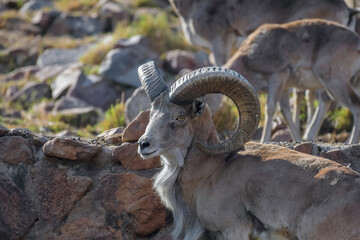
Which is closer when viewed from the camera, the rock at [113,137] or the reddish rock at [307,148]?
the reddish rock at [307,148]

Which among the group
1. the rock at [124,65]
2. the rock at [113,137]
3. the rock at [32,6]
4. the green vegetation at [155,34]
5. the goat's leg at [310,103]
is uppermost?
the rock at [113,137]

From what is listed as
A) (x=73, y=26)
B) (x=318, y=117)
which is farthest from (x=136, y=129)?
(x=73, y=26)

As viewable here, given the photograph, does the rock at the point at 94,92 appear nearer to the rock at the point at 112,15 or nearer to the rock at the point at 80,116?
the rock at the point at 80,116

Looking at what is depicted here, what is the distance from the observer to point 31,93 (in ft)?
56.4

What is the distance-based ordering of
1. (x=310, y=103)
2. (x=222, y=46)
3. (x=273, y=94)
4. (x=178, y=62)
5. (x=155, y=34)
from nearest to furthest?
(x=273, y=94) < (x=310, y=103) < (x=222, y=46) < (x=178, y=62) < (x=155, y=34)

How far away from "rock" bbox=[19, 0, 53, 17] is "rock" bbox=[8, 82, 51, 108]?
8.85 meters

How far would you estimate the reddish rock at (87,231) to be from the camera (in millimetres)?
7508

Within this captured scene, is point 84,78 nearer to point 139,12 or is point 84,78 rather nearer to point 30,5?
point 139,12

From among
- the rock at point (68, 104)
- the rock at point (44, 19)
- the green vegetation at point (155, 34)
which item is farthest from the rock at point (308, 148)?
the rock at point (44, 19)

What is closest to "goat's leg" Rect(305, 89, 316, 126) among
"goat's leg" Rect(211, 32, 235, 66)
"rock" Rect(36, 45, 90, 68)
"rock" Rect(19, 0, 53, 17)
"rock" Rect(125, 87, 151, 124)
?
"goat's leg" Rect(211, 32, 235, 66)

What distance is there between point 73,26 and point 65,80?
6641 mm

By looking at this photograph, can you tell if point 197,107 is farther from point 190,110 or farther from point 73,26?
point 73,26

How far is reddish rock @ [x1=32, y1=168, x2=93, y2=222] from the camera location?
299 inches

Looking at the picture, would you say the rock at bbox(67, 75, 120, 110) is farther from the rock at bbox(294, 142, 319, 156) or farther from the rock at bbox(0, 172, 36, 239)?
the rock at bbox(294, 142, 319, 156)
